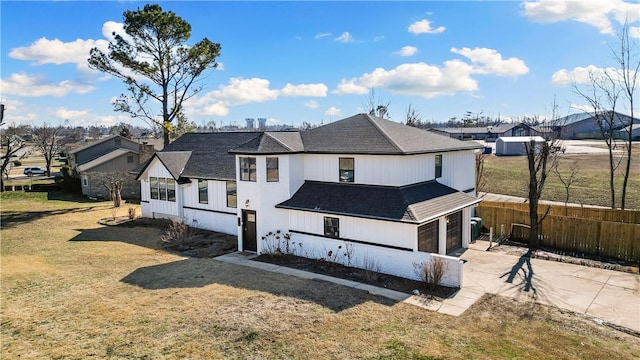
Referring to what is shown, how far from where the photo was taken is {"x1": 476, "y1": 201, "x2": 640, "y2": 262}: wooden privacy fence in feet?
55.0

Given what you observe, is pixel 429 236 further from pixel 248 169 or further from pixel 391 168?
pixel 248 169

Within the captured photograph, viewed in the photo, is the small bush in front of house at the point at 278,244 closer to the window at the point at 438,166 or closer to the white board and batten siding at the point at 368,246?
the white board and batten siding at the point at 368,246

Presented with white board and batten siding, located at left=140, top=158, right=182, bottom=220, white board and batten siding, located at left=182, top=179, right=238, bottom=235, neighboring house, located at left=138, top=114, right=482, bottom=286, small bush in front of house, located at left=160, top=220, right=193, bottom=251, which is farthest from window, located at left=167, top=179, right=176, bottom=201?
small bush in front of house, located at left=160, top=220, right=193, bottom=251

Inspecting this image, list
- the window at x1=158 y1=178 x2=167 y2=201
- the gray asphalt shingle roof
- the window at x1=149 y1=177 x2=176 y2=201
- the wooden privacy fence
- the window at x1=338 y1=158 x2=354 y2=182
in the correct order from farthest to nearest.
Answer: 1. the window at x1=158 y1=178 x2=167 y2=201
2. the window at x1=149 y1=177 x2=176 y2=201
3. the window at x1=338 y1=158 x2=354 y2=182
4. the gray asphalt shingle roof
5. the wooden privacy fence

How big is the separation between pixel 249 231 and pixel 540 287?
40.5 ft

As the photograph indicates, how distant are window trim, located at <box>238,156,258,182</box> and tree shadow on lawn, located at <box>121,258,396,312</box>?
4021 millimetres

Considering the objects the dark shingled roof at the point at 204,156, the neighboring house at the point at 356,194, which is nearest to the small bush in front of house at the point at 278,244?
the neighboring house at the point at 356,194

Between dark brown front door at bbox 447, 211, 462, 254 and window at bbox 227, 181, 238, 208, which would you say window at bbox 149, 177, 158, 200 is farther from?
dark brown front door at bbox 447, 211, 462, 254

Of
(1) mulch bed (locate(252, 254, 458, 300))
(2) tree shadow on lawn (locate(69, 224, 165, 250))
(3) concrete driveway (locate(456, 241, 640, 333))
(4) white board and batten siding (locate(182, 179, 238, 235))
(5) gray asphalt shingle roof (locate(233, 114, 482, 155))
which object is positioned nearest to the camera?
(3) concrete driveway (locate(456, 241, 640, 333))

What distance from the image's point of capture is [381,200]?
52.9 ft

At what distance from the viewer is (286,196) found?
18.3 m

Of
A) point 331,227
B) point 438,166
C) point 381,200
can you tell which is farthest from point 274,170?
point 438,166

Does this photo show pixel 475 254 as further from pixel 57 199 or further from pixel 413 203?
pixel 57 199

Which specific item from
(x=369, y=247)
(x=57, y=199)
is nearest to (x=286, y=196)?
(x=369, y=247)
